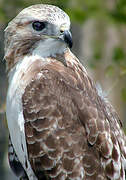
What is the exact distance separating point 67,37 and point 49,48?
0.33m

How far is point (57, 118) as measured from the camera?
715 cm

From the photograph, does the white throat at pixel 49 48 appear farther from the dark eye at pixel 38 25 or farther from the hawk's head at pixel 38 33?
the dark eye at pixel 38 25

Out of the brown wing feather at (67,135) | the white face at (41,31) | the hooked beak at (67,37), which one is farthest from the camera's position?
the white face at (41,31)

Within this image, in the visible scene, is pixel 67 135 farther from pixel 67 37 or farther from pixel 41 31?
pixel 41 31

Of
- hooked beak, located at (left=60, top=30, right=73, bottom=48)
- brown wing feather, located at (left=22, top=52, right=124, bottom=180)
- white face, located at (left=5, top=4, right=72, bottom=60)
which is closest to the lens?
brown wing feather, located at (left=22, top=52, right=124, bottom=180)

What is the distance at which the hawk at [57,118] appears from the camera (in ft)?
23.3

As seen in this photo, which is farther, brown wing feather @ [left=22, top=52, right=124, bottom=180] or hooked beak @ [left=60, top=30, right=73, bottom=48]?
hooked beak @ [left=60, top=30, right=73, bottom=48]

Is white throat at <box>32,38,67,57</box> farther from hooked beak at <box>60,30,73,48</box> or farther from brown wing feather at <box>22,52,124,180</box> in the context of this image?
brown wing feather at <box>22,52,124,180</box>

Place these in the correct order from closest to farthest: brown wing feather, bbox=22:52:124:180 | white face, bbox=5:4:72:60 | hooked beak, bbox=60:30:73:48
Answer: brown wing feather, bbox=22:52:124:180
hooked beak, bbox=60:30:73:48
white face, bbox=5:4:72:60

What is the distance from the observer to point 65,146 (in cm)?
714

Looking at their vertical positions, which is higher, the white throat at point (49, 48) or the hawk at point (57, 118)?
the white throat at point (49, 48)

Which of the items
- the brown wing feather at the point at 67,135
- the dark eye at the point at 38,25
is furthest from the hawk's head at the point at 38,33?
the brown wing feather at the point at 67,135

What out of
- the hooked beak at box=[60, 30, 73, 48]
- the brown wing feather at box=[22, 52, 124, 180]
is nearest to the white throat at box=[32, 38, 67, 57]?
the hooked beak at box=[60, 30, 73, 48]

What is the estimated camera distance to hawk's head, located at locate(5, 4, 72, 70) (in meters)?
7.39
